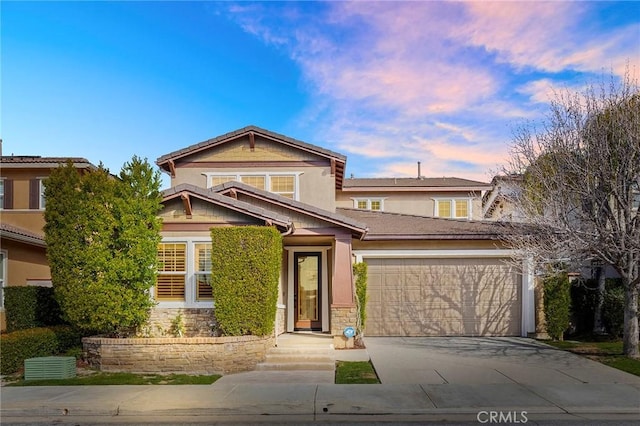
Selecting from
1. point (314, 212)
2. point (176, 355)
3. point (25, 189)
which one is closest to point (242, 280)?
point (176, 355)

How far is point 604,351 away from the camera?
12.8m

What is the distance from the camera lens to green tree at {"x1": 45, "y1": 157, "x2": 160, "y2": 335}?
35.9 feet

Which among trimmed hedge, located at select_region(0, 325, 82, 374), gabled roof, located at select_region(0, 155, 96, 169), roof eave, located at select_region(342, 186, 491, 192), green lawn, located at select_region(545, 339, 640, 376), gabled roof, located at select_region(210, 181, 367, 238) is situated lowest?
green lawn, located at select_region(545, 339, 640, 376)

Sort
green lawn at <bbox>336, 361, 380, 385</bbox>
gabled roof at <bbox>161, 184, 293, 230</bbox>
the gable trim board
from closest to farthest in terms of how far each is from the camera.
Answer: green lawn at <bbox>336, 361, 380, 385</bbox> → gabled roof at <bbox>161, 184, 293, 230</bbox> → the gable trim board

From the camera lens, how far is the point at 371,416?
762cm

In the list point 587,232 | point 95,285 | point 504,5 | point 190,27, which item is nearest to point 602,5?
point 504,5

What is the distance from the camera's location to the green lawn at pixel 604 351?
11.0 meters

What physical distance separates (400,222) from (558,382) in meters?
8.46

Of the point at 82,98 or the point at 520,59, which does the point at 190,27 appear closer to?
the point at 82,98

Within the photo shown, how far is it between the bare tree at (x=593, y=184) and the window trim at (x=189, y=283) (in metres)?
8.20

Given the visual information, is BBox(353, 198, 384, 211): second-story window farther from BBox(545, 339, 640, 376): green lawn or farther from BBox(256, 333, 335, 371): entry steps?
BBox(256, 333, 335, 371): entry steps

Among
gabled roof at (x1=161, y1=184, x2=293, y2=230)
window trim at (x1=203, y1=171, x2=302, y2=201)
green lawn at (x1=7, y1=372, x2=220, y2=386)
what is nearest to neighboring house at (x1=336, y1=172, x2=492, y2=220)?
window trim at (x1=203, y1=171, x2=302, y2=201)

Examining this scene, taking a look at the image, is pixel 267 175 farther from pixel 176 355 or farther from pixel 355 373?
pixel 355 373

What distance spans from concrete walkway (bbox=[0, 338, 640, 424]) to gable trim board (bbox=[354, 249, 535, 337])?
5.22 meters
